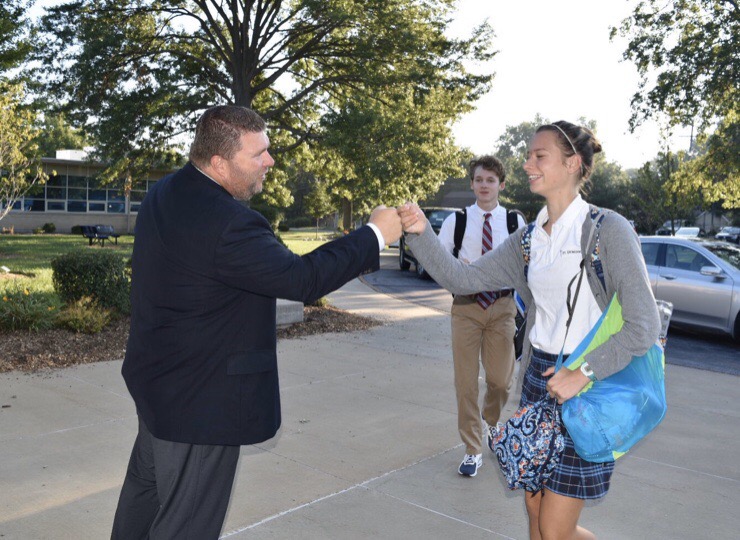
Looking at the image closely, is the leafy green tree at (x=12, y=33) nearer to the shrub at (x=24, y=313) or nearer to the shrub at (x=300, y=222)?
the shrub at (x=24, y=313)

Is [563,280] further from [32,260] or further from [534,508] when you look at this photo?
[32,260]

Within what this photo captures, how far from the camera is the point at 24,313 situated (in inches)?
333

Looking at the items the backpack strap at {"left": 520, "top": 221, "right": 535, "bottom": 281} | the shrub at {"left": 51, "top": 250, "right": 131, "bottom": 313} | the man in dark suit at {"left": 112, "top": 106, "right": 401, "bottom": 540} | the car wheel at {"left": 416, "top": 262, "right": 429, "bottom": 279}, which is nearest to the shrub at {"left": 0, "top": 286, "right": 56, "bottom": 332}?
the shrub at {"left": 51, "top": 250, "right": 131, "bottom": 313}

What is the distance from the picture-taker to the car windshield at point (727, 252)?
38.9 ft

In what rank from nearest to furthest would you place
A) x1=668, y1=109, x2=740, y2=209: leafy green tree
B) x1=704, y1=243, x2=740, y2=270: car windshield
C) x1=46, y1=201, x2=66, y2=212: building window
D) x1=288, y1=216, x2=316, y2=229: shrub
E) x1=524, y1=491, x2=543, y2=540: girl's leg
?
x1=524, y1=491, x2=543, y2=540: girl's leg < x1=704, y1=243, x2=740, y2=270: car windshield < x1=668, y1=109, x2=740, y2=209: leafy green tree < x1=46, y1=201, x2=66, y2=212: building window < x1=288, y1=216, x2=316, y2=229: shrub

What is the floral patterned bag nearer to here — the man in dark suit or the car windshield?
the man in dark suit

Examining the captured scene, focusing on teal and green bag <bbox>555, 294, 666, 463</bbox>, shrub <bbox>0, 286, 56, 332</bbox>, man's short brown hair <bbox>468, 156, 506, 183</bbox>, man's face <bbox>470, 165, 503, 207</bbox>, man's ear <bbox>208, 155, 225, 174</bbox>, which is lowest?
shrub <bbox>0, 286, 56, 332</bbox>

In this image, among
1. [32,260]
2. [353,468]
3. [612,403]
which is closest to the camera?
[612,403]

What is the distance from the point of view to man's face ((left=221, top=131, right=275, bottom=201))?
272cm

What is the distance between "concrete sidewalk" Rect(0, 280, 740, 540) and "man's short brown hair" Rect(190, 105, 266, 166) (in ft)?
6.96

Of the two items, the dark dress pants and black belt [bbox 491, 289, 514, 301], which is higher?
black belt [bbox 491, 289, 514, 301]

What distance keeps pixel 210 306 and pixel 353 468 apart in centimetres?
259

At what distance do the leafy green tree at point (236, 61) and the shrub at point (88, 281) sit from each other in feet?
19.0

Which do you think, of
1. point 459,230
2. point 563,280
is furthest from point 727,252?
point 563,280
